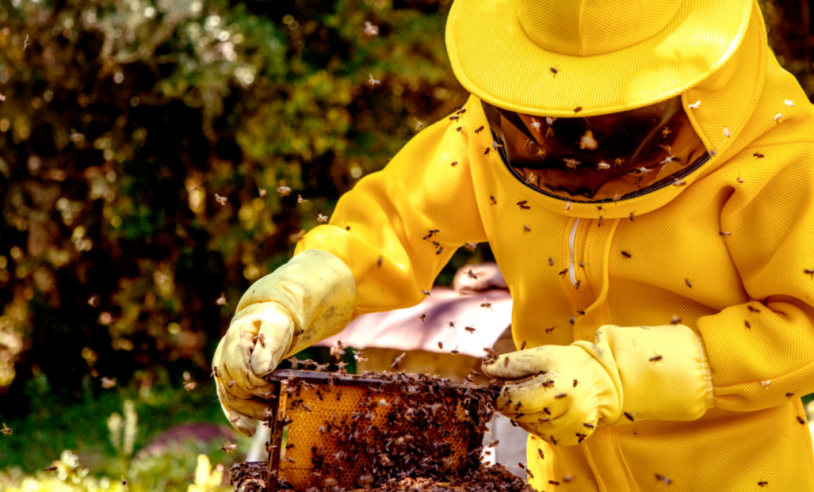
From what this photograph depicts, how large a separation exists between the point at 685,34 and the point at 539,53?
0.34 m

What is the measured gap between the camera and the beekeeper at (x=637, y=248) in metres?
1.66

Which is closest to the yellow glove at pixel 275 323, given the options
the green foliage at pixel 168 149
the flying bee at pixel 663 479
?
the flying bee at pixel 663 479

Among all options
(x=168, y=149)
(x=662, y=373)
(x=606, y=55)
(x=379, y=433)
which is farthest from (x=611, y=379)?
(x=168, y=149)

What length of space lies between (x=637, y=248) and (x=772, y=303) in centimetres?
35

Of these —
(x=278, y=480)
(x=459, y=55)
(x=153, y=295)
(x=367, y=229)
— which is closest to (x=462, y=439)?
(x=278, y=480)

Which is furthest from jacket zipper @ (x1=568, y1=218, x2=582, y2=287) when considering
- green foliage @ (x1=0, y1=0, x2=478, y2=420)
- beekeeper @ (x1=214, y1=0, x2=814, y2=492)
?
green foliage @ (x1=0, y1=0, x2=478, y2=420)

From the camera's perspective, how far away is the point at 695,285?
1847mm

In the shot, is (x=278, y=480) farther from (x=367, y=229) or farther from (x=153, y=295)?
(x=153, y=295)

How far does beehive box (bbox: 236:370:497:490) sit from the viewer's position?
186cm

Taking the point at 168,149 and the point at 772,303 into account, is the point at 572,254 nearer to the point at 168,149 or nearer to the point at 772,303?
the point at 772,303

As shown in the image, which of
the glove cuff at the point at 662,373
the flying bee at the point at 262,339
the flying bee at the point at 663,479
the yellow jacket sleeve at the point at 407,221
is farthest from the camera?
the yellow jacket sleeve at the point at 407,221

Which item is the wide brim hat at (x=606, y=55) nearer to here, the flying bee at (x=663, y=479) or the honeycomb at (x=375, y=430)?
the honeycomb at (x=375, y=430)

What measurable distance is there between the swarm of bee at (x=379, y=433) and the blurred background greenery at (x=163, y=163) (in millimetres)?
4539

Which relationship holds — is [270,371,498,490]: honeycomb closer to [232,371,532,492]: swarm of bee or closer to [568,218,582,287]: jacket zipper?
[232,371,532,492]: swarm of bee
